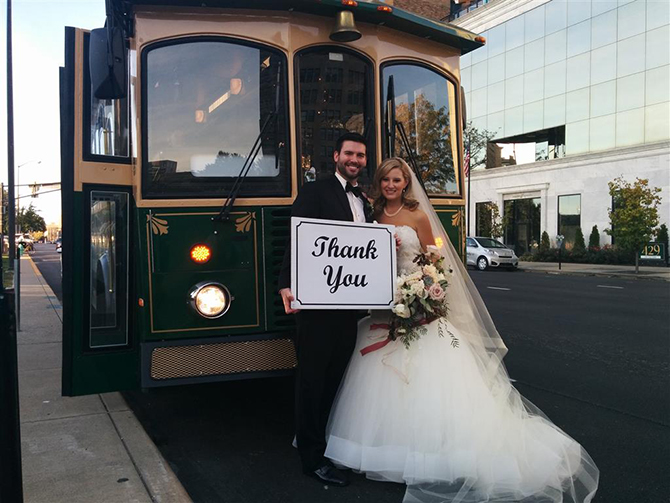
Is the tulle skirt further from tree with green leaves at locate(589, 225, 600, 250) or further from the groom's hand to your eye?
tree with green leaves at locate(589, 225, 600, 250)

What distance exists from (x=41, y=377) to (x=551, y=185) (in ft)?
109

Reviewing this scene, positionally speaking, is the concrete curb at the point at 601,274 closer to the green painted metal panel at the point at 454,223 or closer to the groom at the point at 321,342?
the green painted metal panel at the point at 454,223

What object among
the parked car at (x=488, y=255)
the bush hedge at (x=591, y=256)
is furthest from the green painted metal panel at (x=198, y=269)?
the bush hedge at (x=591, y=256)

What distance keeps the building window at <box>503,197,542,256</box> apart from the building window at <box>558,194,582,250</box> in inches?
59.7

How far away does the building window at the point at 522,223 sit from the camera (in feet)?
116

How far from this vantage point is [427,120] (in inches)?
195

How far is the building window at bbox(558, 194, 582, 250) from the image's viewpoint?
32.9m

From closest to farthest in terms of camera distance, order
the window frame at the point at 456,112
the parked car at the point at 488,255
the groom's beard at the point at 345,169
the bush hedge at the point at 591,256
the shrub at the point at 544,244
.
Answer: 1. the groom's beard at the point at 345,169
2. the window frame at the point at 456,112
3. the parked car at the point at 488,255
4. the bush hedge at the point at 591,256
5. the shrub at the point at 544,244

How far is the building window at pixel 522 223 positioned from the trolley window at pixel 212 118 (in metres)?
32.8

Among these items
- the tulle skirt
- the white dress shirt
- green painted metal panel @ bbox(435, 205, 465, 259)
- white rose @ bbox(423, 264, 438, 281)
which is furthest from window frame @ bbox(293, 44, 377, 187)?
the tulle skirt

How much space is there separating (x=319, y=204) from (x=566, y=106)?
1337 inches

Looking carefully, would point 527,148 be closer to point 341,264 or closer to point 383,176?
point 383,176

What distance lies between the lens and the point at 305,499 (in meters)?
3.40

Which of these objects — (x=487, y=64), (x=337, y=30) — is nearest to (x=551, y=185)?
(x=487, y=64)
